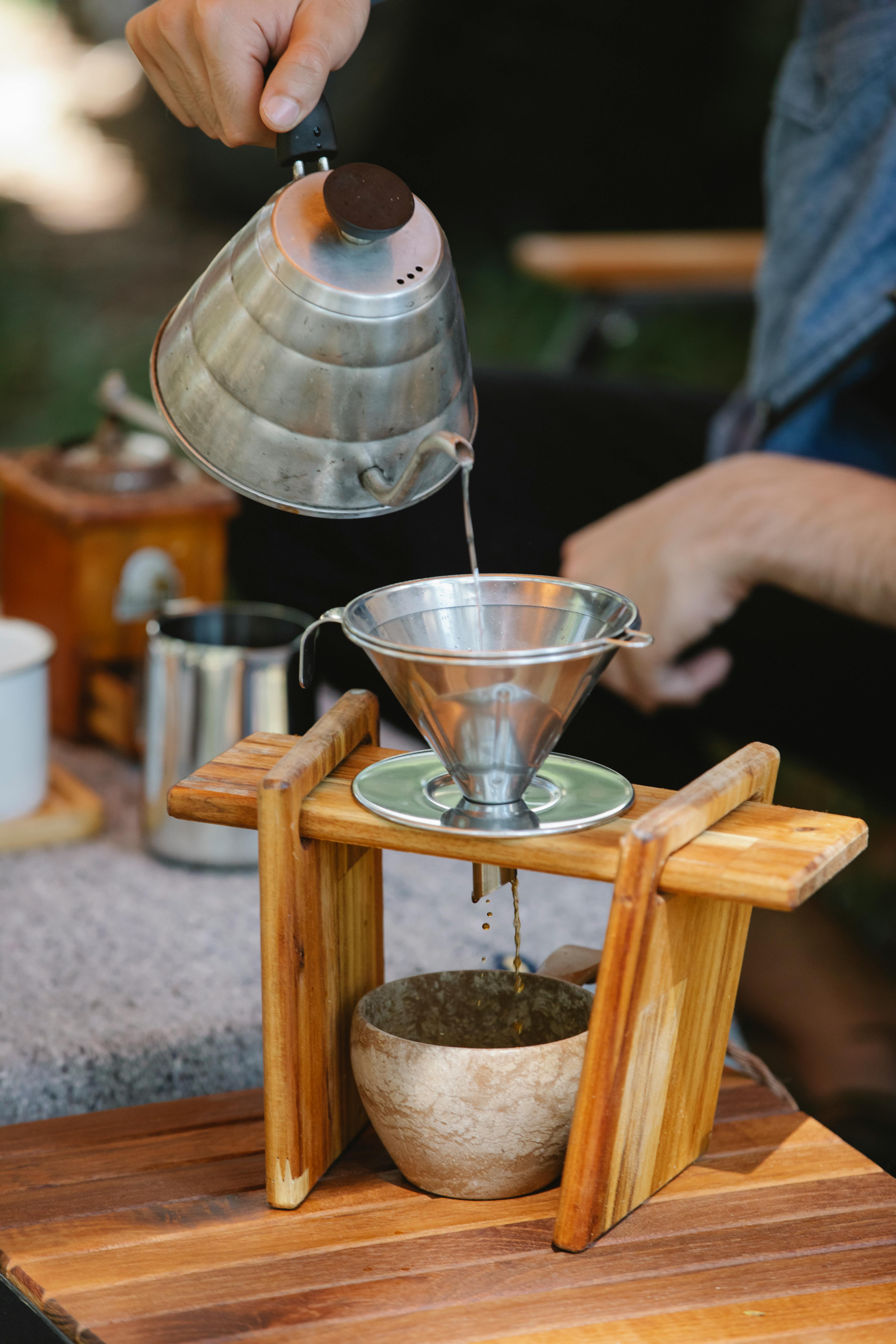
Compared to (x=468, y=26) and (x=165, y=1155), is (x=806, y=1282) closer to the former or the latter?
(x=165, y=1155)

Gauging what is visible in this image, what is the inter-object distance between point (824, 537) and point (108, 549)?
0.78m

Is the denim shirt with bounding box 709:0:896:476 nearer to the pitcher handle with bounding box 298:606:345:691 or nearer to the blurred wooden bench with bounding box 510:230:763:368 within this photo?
→ the pitcher handle with bounding box 298:606:345:691

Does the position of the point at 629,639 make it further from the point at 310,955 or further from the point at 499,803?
the point at 310,955

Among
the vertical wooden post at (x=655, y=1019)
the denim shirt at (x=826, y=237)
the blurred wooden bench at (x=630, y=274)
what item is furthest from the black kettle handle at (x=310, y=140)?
the blurred wooden bench at (x=630, y=274)

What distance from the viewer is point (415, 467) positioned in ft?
2.28

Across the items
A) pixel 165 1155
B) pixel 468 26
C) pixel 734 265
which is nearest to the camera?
pixel 165 1155

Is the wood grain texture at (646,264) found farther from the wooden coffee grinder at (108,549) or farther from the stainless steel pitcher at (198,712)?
the stainless steel pitcher at (198,712)

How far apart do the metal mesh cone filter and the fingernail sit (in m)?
0.27

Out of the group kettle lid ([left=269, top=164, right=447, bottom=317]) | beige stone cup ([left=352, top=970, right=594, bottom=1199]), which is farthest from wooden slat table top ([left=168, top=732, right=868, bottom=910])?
kettle lid ([left=269, top=164, right=447, bottom=317])

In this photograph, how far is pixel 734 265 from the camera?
2840 millimetres

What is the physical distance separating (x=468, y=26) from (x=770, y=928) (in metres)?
3.66

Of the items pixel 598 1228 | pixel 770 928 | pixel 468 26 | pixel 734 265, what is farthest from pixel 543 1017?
pixel 468 26

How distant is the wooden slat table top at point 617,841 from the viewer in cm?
61

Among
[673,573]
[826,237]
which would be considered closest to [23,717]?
[673,573]
